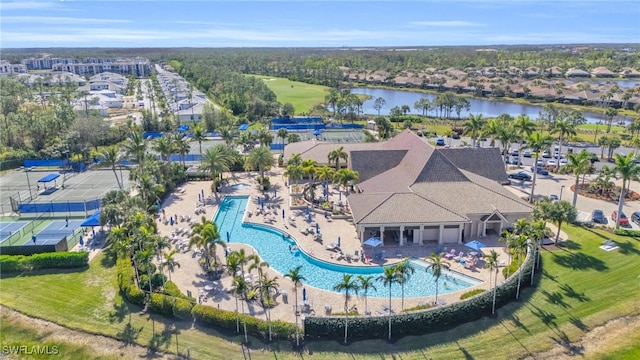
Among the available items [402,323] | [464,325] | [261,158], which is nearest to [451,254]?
[464,325]

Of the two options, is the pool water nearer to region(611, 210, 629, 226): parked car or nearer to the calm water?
region(611, 210, 629, 226): parked car

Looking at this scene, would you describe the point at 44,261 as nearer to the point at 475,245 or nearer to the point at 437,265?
the point at 437,265

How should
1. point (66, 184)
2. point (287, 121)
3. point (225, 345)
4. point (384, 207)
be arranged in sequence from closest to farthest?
point (225, 345) → point (384, 207) → point (66, 184) → point (287, 121)

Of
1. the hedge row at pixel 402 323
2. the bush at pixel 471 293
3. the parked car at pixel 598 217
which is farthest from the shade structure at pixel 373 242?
the parked car at pixel 598 217

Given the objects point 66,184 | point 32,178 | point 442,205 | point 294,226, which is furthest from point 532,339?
point 32,178

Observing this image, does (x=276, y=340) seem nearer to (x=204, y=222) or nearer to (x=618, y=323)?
(x=204, y=222)

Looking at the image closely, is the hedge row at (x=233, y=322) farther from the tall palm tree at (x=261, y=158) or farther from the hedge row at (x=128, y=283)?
the tall palm tree at (x=261, y=158)

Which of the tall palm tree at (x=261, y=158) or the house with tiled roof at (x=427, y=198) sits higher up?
the tall palm tree at (x=261, y=158)
